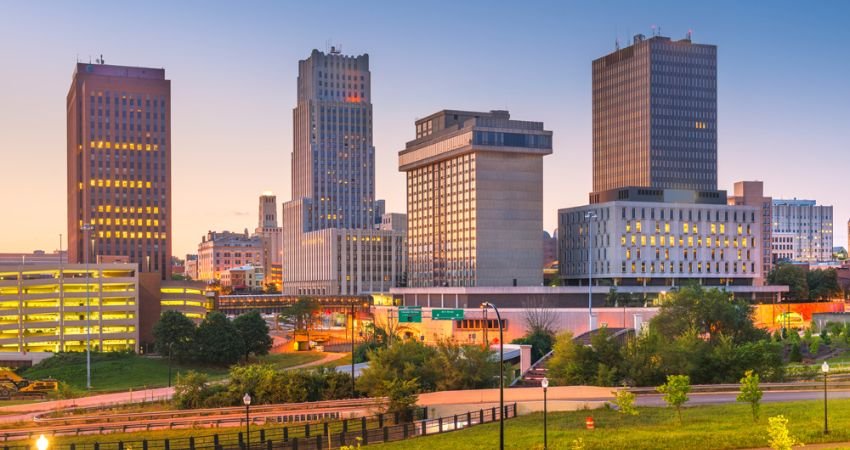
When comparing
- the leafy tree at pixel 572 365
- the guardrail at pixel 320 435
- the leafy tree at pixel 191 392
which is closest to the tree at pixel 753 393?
the guardrail at pixel 320 435

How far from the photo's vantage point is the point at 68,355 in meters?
122

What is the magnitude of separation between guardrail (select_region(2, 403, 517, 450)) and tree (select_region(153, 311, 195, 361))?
6464 cm

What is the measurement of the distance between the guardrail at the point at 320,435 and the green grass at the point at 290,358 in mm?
61197

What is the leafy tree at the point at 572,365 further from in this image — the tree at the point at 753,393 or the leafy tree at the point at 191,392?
the leafy tree at the point at 191,392

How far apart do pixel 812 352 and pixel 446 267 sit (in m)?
102


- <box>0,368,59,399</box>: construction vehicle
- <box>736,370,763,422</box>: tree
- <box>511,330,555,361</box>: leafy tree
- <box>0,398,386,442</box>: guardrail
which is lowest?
<box>0,368,59,399</box>: construction vehicle

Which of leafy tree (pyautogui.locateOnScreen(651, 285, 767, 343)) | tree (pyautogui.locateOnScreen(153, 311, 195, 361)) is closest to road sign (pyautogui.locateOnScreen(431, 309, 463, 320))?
Answer: leafy tree (pyautogui.locateOnScreen(651, 285, 767, 343))

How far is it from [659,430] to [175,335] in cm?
8477

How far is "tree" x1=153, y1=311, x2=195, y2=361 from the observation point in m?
121

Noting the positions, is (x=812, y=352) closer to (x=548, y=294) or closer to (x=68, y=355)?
(x=548, y=294)

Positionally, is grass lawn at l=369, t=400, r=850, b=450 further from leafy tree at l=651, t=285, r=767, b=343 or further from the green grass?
the green grass

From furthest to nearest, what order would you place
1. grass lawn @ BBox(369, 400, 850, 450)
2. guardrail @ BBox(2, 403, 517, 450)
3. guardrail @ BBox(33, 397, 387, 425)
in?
1. guardrail @ BBox(33, 397, 387, 425)
2. guardrail @ BBox(2, 403, 517, 450)
3. grass lawn @ BBox(369, 400, 850, 450)

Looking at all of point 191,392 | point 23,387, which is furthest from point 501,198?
point 191,392

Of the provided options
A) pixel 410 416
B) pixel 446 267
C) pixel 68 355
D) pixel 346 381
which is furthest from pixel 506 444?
pixel 446 267
